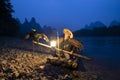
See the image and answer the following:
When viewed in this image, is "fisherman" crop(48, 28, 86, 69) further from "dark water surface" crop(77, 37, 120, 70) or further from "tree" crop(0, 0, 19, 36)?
"tree" crop(0, 0, 19, 36)

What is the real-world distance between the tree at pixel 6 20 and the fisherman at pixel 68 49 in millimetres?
21274

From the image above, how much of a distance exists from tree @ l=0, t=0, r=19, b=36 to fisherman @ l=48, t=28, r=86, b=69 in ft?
69.8

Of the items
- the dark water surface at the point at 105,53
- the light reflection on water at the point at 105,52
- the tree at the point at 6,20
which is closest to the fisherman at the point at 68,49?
the dark water surface at the point at 105,53

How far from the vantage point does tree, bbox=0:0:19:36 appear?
34.2 meters

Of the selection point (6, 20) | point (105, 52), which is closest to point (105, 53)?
point (105, 52)

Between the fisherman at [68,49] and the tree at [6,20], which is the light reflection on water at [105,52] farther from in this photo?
the tree at [6,20]

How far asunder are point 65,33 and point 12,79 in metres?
6.51

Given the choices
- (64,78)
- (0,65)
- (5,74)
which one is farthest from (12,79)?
(64,78)

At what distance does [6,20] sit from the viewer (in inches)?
1419

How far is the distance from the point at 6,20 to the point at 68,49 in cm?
2447

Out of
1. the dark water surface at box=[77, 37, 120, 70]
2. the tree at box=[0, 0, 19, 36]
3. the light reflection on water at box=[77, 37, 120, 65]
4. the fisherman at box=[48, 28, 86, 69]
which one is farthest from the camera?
the tree at box=[0, 0, 19, 36]

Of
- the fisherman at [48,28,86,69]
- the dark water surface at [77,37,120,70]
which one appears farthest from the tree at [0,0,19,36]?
the fisherman at [48,28,86,69]

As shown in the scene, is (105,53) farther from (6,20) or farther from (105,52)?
(6,20)

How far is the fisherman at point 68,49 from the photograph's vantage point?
1364 centimetres
